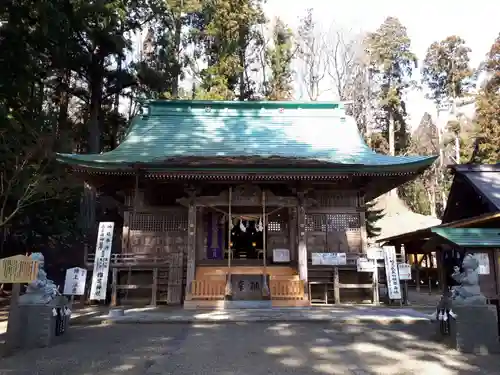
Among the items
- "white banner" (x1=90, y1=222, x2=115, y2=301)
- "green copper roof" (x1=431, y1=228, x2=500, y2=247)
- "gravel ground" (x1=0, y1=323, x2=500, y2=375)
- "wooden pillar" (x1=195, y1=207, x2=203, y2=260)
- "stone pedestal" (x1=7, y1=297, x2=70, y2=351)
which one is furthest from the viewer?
"wooden pillar" (x1=195, y1=207, x2=203, y2=260)

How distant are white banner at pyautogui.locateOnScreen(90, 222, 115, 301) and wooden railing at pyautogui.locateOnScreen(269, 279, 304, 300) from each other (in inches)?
192

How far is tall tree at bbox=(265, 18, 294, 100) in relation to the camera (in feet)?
92.2

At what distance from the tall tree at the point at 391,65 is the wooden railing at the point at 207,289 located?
23837mm

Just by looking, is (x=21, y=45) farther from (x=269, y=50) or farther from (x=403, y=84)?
(x=403, y=84)

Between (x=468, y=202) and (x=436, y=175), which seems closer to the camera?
(x=468, y=202)

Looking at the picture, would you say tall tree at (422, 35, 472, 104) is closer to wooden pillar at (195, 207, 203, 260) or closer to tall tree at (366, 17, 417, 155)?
tall tree at (366, 17, 417, 155)

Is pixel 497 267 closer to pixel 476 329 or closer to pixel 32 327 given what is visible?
pixel 476 329

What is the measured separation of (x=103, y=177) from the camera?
43.0 feet

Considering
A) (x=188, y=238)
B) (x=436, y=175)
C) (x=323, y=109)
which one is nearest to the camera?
(x=188, y=238)

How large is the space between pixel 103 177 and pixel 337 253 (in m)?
7.79

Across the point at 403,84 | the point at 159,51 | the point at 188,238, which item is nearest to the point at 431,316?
the point at 188,238

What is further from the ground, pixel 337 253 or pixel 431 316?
pixel 337 253

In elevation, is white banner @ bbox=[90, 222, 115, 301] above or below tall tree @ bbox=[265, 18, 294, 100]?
below

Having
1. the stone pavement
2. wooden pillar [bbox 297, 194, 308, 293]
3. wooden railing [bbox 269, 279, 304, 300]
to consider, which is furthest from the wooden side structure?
wooden railing [bbox 269, 279, 304, 300]
